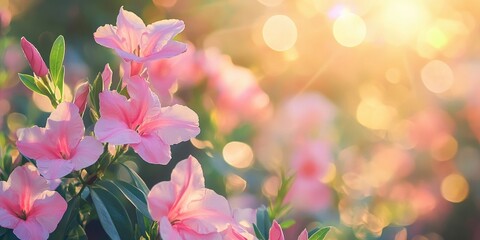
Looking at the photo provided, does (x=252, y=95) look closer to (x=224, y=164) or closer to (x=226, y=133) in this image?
(x=226, y=133)

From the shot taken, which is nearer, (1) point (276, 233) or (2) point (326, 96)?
(1) point (276, 233)

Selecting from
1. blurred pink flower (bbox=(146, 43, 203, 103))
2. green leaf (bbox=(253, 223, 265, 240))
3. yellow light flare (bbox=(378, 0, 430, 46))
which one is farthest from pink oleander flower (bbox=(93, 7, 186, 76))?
yellow light flare (bbox=(378, 0, 430, 46))

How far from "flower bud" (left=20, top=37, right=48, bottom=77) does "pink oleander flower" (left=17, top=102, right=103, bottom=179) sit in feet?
0.29

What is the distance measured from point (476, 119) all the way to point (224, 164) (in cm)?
84

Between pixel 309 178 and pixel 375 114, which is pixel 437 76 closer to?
pixel 375 114

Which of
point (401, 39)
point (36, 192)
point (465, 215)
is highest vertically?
point (36, 192)

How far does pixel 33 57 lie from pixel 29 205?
0.54 ft

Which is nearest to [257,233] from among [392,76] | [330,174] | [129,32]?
[129,32]

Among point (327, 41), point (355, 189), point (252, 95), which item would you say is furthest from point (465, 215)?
point (252, 95)

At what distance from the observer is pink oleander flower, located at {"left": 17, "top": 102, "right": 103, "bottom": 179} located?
0.85 m

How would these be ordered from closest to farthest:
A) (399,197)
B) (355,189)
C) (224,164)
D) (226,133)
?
(224,164) < (226,133) < (355,189) < (399,197)

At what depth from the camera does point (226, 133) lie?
5.57 feet

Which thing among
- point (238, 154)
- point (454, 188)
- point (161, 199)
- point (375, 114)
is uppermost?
point (161, 199)

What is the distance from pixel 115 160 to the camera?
93 centimetres
